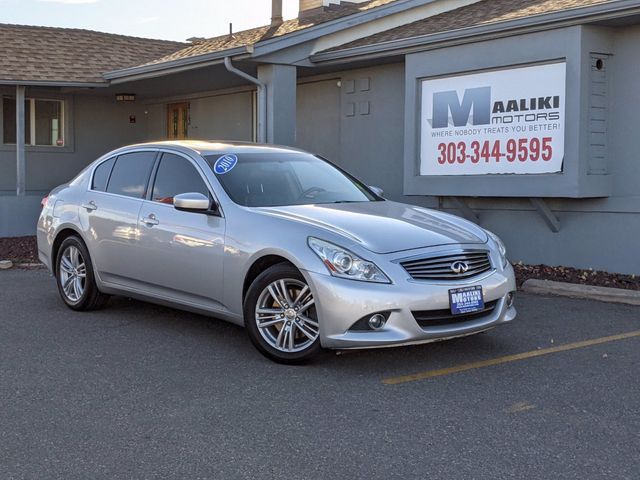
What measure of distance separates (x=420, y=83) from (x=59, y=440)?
843cm

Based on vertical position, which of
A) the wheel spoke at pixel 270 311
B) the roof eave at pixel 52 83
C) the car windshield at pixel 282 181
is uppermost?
the roof eave at pixel 52 83

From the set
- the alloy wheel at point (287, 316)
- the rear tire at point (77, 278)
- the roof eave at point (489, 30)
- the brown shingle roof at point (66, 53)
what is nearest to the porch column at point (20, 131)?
the brown shingle roof at point (66, 53)

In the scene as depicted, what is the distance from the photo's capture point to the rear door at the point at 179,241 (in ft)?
21.1

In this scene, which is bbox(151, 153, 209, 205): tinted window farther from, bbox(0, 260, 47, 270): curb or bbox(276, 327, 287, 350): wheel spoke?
bbox(0, 260, 47, 270): curb

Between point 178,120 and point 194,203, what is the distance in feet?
42.3

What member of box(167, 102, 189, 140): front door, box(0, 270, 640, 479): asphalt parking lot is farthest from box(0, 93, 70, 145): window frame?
box(0, 270, 640, 479): asphalt parking lot

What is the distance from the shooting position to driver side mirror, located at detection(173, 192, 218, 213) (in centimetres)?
642

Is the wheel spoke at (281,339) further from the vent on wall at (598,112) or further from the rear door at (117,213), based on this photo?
the vent on wall at (598,112)

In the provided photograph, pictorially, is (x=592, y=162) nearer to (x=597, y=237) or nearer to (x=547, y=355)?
(x=597, y=237)

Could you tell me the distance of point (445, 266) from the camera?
18.9 ft

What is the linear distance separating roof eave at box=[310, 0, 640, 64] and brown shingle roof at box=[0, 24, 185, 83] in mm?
5477

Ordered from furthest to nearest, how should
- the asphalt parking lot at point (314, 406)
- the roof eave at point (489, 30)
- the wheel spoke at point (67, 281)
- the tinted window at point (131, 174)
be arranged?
the roof eave at point (489, 30), the wheel spoke at point (67, 281), the tinted window at point (131, 174), the asphalt parking lot at point (314, 406)

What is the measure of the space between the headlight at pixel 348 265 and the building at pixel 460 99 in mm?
4962

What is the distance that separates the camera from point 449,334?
223 inches
